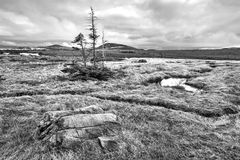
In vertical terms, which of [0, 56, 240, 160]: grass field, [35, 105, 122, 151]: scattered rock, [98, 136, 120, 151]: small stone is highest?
[35, 105, 122, 151]: scattered rock

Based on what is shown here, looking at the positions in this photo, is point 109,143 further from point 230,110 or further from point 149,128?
point 230,110

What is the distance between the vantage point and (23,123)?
30.9 ft

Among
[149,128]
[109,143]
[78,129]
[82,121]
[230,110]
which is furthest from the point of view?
[230,110]

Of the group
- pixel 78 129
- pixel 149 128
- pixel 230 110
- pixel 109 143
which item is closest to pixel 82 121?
pixel 78 129

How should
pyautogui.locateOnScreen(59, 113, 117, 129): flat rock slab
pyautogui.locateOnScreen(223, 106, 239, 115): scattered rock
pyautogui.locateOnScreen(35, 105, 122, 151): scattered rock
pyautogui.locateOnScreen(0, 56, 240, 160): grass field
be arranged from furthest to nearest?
pyautogui.locateOnScreen(223, 106, 239, 115): scattered rock, pyautogui.locateOnScreen(59, 113, 117, 129): flat rock slab, pyautogui.locateOnScreen(35, 105, 122, 151): scattered rock, pyautogui.locateOnScreen(0, 56, 240, 160): grass field

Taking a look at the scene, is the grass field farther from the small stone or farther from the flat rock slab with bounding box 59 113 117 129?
the flat rock slab with bounding box 59 113 117 129

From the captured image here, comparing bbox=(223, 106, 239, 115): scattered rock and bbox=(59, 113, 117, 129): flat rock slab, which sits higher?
bbox=(59, 113, 117, 129): flat rock slab

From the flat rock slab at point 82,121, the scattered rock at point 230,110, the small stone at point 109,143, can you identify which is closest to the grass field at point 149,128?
the scattered rock at point 230,110

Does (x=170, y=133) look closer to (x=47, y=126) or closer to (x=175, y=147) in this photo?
(x=175, y=147)

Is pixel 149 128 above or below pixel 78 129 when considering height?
below

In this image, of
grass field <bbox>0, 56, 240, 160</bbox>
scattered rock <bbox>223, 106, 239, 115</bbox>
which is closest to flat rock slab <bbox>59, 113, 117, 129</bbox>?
grass field <bbox>0, 56, 240, 160</bbox>

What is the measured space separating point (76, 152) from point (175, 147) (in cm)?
409

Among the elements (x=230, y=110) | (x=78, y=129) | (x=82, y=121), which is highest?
(x=82, y=121)

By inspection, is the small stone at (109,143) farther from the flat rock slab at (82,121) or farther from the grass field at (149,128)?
the flat rock slab at (82,121)
